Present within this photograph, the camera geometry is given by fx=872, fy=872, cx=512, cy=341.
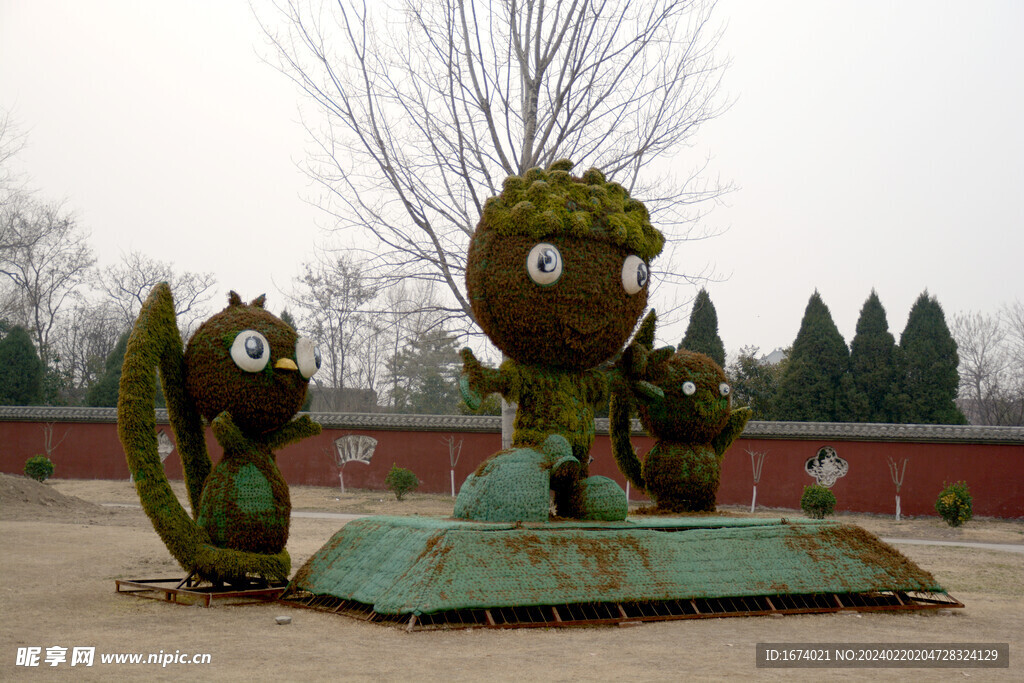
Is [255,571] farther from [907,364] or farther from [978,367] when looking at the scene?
[978,367]

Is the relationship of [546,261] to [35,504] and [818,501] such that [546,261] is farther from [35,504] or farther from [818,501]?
[35,504]

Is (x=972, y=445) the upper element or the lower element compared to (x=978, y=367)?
lower

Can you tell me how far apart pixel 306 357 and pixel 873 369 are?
20.8 metres

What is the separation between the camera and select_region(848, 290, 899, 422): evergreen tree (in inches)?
942

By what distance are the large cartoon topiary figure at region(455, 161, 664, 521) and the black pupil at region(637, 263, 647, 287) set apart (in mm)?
18

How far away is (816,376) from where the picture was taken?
2420 cm

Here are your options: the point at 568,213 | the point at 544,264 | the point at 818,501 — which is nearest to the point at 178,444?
the point at 544,264

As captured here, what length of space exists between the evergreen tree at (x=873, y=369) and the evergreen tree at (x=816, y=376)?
12.2 inches

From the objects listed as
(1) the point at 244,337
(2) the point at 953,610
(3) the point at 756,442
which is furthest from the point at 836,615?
(3) the point at 756,442

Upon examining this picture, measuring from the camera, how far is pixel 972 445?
17203 millimetres

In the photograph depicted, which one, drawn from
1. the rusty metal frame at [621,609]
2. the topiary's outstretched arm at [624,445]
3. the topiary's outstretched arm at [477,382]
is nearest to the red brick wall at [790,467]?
the topiary's outstretched arm at [624,445]

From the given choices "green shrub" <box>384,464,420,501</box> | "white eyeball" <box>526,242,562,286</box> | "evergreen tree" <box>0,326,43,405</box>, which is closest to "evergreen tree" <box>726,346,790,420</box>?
"green shrub" <box>384,464,420,501</box>

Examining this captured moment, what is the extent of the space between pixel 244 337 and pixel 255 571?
187 centimetres

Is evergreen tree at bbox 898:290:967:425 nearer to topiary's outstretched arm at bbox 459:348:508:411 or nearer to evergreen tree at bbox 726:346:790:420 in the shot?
evergreen tree at bbox 726:346:790:420
